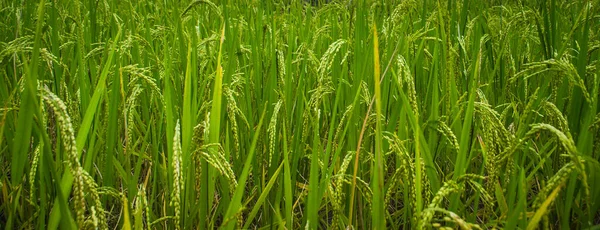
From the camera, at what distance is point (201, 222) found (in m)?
1.16

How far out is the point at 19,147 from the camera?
3.19 ft

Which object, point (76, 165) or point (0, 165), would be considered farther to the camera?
point (0, 165)

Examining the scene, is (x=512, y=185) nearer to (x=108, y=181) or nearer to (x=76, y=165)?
(x=76, y=165)

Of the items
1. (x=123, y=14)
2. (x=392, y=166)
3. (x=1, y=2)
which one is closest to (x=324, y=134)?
(x=392, y=166)

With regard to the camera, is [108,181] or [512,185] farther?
[108,181]

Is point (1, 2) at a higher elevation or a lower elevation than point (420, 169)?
higher

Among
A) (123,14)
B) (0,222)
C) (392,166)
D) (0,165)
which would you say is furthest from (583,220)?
(123,14)

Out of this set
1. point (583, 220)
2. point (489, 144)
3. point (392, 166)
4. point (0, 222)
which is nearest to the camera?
point (489, 144)

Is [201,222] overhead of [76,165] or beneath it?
beneath

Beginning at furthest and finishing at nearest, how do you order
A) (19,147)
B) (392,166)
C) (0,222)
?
(392,166)
(0,222)
(19,147)

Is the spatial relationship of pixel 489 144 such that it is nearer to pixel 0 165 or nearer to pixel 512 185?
pixel 512 185

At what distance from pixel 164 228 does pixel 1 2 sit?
315 cm

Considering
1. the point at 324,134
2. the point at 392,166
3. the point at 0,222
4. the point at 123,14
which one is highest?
the point at 123,14

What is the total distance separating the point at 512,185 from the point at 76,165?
0.99m
